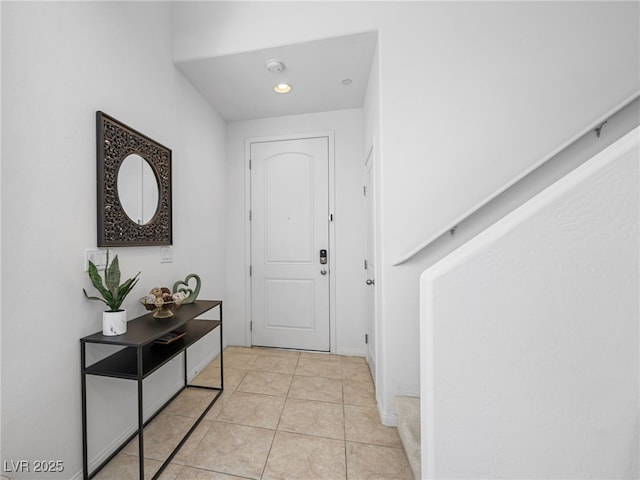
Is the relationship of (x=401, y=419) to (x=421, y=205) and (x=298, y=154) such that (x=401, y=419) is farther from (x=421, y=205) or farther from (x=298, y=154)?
(x=298, y=154)

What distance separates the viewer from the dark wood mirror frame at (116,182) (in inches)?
55.1

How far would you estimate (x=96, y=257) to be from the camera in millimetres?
1388

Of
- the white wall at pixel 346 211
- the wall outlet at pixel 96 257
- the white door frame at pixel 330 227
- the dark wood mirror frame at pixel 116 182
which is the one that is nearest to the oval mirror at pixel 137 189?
the dark wood mirror frame at pixel 116 182

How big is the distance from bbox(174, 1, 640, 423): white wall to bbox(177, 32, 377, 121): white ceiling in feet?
0.59

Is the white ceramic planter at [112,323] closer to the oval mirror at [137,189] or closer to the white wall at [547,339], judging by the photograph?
the oval mirror at [137,189]

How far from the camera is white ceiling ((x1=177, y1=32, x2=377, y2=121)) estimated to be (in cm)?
194

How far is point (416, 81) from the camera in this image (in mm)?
1686

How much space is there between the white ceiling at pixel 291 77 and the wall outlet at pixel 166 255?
1.42 metres

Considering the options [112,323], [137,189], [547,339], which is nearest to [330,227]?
[137,189]

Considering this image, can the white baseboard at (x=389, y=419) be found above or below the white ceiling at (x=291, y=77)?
below

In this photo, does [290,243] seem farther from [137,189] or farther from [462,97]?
[462,97]

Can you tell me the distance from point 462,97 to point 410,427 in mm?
1912

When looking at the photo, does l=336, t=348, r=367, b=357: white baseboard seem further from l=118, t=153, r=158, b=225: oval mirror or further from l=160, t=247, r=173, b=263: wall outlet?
l=118, t=153, r=158, b=225: oval mirror

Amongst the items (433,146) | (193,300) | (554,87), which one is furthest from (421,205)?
(193,300)
